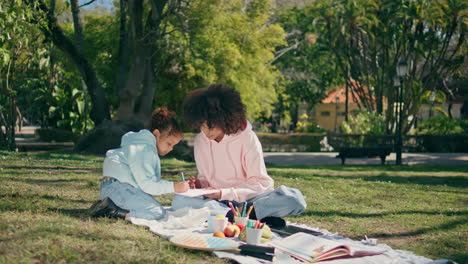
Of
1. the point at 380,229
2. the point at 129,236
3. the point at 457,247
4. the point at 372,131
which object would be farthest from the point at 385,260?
the point at 372,131

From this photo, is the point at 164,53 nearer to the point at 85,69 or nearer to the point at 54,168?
the point at 85,69

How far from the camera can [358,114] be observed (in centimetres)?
2642

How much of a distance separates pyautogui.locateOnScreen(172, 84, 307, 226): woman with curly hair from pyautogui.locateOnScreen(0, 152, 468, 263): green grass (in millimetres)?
869

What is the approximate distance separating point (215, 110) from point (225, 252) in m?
1.51

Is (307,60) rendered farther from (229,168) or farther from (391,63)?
(229,168)

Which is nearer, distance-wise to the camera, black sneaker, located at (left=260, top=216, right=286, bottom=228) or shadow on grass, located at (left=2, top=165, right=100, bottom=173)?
black sneaker, located at (left=260, top=216, right=286, bottom=228)

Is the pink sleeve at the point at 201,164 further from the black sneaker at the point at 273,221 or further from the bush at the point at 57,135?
the bush at the point at 57,135

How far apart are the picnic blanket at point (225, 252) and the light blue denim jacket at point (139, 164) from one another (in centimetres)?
33

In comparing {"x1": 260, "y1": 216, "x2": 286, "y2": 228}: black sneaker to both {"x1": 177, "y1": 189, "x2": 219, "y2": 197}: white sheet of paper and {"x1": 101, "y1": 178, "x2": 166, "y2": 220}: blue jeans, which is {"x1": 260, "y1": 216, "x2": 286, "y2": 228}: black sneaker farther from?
{"x1": 101, "y1": 178, "x2": 166, "y2": 220}: blue jeans

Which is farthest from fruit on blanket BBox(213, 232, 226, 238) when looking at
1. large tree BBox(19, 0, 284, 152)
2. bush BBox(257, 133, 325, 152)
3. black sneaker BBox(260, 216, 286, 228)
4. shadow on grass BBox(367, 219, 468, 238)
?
bush BBox(257, 133, 325, 152)

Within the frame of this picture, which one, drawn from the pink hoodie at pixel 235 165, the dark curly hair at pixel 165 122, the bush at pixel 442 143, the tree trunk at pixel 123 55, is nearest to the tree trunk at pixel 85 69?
the tree trunk at pixel 123 55

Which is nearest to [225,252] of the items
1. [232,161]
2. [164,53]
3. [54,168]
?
[232,161]

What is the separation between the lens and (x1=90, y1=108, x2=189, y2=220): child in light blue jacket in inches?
187

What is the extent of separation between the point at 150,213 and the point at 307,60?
118ft
